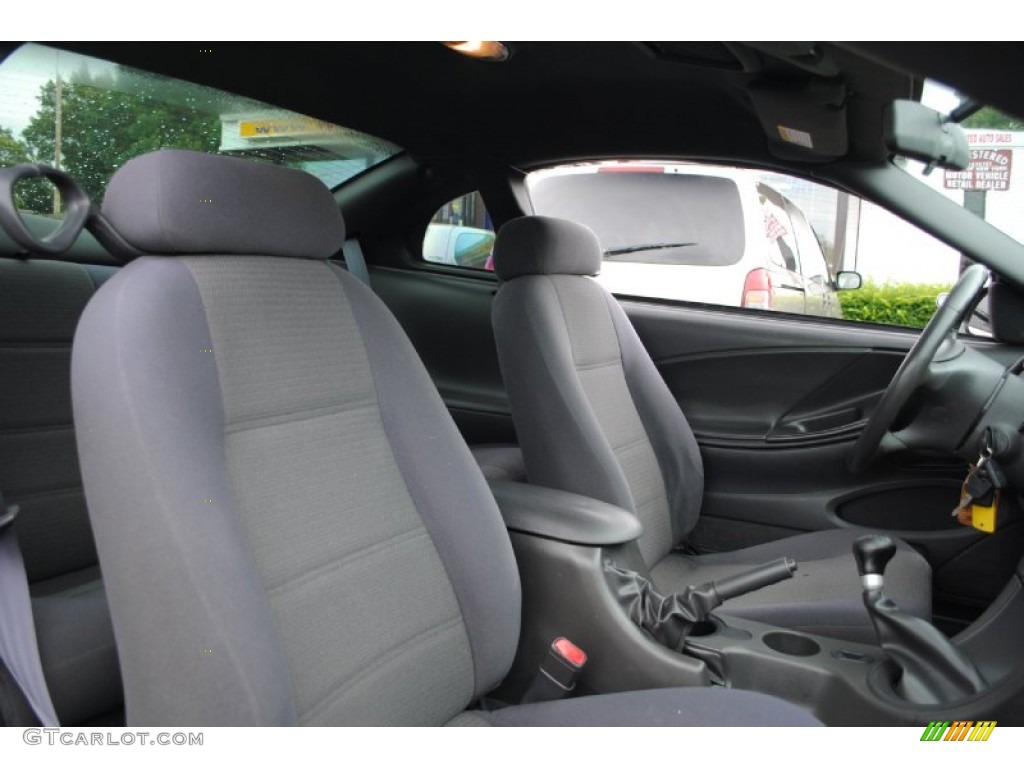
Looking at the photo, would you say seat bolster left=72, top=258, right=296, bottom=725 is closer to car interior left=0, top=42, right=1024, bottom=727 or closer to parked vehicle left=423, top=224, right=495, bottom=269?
car interior left=0, top=42, right=1024, bottom=727

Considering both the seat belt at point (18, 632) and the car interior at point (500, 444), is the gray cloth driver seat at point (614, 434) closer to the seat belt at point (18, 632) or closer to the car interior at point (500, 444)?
the car interior at point (500, 444)

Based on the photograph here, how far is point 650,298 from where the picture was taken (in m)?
3.04

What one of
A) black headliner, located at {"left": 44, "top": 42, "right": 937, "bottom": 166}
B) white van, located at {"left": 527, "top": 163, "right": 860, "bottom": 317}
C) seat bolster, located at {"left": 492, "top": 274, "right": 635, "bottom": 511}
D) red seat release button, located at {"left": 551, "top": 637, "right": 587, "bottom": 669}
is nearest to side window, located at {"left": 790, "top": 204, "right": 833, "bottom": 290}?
white van, located at {"left": 527, "top": 163, "right": 860, "bottom": 317}

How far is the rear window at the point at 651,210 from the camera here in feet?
9.75

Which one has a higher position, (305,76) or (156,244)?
(305,76)

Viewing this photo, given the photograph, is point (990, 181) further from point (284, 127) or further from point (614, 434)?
point (284, 127)

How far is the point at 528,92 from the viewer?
2441 millimetres

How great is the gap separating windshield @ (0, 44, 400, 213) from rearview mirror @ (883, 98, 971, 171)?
1270 millimetres

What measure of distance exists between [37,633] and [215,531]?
0.59 metres

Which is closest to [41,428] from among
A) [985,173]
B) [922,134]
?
[922,134]

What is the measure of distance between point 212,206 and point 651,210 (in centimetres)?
205

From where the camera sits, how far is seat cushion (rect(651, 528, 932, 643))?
1843mm
